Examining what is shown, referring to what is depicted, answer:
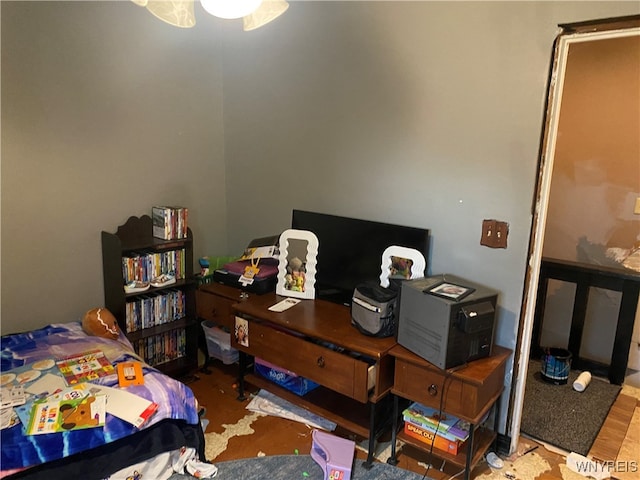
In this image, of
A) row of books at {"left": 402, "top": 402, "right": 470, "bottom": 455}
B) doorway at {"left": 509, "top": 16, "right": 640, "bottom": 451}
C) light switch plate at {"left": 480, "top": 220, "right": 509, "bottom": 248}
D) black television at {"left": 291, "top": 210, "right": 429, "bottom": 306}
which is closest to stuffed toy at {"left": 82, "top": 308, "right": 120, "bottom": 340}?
black television at {"left": 291, "top": 210, "right": 429, "bottom": 306}

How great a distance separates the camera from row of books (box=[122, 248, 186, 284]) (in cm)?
266

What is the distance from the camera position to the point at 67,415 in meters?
1.81

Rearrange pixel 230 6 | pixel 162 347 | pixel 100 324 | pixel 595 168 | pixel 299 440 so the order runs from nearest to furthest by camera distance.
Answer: pixel 230 6, pixel 299 440, pixel 100 324, pixel 162 347, pixel 595 168

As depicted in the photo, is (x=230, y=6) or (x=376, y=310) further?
(x=376, y=310)

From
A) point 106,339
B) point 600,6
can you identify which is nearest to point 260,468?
point 106,339

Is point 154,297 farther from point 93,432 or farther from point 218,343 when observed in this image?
point 93,432

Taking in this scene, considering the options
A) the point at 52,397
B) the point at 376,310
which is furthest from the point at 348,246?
the point at 52,397

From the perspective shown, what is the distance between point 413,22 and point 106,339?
2.28 meters

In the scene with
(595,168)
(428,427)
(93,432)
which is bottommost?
(428,427)

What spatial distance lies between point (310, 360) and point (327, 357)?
0.38ft

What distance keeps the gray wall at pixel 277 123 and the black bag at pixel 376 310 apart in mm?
400

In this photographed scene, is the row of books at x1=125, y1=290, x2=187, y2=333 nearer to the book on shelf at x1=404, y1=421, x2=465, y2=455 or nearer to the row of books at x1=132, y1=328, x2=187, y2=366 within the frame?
the row of books at x1=132, y1=328, x2=187, y2=366

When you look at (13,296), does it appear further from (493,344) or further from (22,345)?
(493,344)

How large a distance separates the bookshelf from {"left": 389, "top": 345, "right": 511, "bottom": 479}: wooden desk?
146 cm
